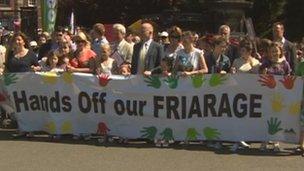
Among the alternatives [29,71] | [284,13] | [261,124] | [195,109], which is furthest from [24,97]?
[284,13]

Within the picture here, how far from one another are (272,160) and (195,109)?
5.21ft

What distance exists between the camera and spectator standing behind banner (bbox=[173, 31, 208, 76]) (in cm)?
1067

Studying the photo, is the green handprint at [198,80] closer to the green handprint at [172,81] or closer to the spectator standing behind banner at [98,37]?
the green handprint at [172,81]

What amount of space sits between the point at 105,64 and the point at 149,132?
1.37 m

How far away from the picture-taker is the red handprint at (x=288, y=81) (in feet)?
33.1

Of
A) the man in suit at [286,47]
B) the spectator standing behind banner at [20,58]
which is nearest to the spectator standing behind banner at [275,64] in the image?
the man in suit at [286,47]

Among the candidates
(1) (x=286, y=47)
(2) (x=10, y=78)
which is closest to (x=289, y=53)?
(1) (x=286, y=47)

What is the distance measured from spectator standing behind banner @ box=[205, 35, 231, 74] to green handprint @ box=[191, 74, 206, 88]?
0.42 m

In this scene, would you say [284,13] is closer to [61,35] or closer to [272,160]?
[61,35]

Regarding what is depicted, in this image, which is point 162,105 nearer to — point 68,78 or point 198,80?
point 198,80

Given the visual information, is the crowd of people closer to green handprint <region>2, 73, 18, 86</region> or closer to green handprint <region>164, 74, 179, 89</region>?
green handprint <region>164, 74, 179, 89</region>

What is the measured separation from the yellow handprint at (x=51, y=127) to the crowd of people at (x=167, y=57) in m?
0.93

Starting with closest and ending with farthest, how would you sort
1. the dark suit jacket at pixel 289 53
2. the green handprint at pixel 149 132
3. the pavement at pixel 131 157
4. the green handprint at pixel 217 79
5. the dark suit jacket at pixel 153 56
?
the pavement at pixel 131 157, the green handprint at pixel 217 79, the green handprint at pixel 149 132, the dark suit jacket at pixel 153 56, the dark suit jacket at pixel 289 53

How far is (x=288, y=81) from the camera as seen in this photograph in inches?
398
